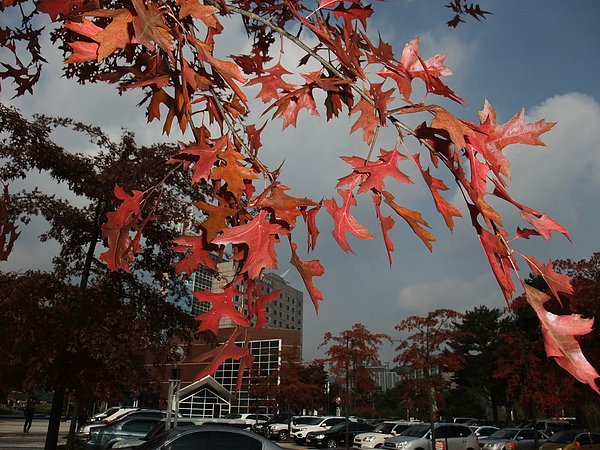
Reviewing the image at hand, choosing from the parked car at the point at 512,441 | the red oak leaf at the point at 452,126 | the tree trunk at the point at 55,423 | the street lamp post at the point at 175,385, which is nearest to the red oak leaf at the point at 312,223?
the red oak leaf at the point at 452,126

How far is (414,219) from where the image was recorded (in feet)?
5.03

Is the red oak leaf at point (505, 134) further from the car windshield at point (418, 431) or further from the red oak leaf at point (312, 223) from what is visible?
the car windshield at point (418, 431)

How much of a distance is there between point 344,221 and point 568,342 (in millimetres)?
800

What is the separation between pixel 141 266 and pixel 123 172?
2.58 metres

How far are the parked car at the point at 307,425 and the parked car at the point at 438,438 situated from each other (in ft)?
33.3

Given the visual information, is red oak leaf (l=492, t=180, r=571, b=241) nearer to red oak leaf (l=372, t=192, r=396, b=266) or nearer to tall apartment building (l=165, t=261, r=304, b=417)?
red oak leaf (l=372, t=192, r=396, b=266)

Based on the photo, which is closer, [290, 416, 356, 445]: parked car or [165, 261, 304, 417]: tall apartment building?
[290, 416, 356, 445]: parked car

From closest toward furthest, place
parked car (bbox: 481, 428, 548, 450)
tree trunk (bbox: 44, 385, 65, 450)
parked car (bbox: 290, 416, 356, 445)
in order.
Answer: tree trunk (bbox: 44, 385, 65, 450) < parked car (bbox: 481, 428, 548, 450) < parked car (bbox: 290, 416, 356, 445)

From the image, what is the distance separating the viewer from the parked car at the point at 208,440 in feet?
23.8

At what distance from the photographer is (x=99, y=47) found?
1.29 metres

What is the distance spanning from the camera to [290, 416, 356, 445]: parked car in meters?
26.1

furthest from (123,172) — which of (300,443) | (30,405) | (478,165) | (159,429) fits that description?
(300,443)

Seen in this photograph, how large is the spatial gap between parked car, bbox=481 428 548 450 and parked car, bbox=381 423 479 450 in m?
1.50

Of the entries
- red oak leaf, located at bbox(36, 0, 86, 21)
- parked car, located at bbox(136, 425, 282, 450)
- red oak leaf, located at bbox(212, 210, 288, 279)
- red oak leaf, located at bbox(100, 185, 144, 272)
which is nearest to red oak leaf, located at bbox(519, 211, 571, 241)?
red oak leaf, located at bbox(212, 210, 288, 279)
